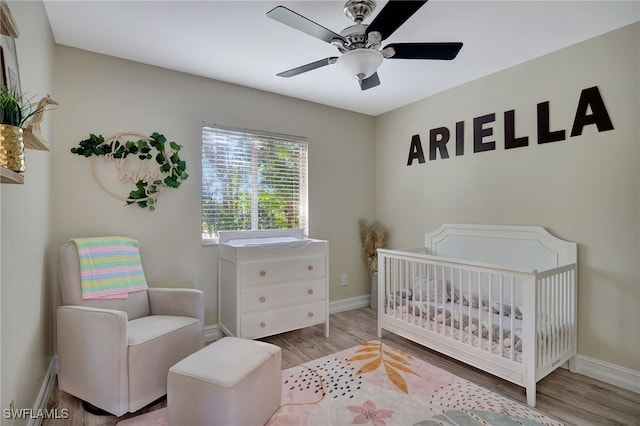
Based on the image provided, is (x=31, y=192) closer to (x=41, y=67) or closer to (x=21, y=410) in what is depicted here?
(x=41, y=67)

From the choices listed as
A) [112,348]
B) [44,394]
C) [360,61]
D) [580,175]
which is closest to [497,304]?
[580,175]

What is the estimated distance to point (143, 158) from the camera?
2.70 meters

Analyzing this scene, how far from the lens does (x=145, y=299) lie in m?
2.40

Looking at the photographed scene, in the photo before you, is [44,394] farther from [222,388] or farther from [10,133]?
[10,133]

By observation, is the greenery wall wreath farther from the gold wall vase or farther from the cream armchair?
the gold wall vase

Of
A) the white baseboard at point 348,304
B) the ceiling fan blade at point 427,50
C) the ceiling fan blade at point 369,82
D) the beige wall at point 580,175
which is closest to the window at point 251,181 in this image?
the white baseboard at point 348,304

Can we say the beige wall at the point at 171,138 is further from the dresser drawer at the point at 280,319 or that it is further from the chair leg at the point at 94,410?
the chair leg at the point at 94,410

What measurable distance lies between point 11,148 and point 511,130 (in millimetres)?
3241

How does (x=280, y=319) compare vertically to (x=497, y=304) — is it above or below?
below

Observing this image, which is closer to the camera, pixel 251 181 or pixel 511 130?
pixel 511 130

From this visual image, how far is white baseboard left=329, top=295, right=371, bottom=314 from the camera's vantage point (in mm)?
3828

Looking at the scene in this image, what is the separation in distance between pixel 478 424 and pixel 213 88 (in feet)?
10.8

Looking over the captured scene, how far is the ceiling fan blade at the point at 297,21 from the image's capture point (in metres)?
1.53

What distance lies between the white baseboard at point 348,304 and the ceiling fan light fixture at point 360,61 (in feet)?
8.90
